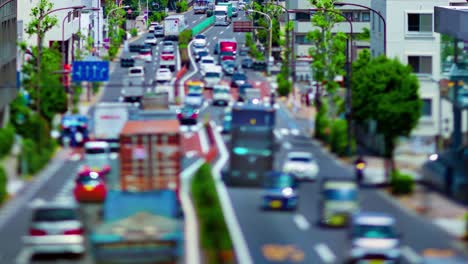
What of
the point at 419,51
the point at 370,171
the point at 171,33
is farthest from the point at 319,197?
the point at 419,51

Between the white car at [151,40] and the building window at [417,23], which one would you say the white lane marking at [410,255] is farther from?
the building window at [417,23]

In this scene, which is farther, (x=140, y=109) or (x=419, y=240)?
(x=140, y=109)

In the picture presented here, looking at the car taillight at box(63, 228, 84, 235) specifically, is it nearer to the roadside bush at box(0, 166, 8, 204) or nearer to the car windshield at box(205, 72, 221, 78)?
the roadside bush at box(0, 166, 8, 204)

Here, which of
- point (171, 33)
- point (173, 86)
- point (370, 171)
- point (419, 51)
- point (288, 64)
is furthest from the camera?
point (419, 51)

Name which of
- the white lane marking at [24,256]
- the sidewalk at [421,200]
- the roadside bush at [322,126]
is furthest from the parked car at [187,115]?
the white lane marking at [24,256]

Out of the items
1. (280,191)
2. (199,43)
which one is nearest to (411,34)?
(199,43)

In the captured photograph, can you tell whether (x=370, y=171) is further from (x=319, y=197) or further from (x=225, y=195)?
(x=225, y=195)

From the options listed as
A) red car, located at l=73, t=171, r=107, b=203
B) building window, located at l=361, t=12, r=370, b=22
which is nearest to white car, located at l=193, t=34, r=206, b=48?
red car, located at l=73, t=171, r=107, b=203
